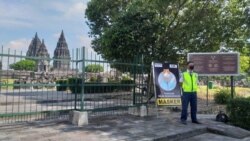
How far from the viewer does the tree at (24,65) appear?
7919 millimetres

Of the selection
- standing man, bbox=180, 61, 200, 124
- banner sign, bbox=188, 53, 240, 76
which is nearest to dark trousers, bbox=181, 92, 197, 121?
standing man, bbox=180, 61, 200, 124

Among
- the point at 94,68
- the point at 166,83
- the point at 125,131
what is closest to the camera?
the point at 125,131

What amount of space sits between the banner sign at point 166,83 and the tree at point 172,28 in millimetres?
5324

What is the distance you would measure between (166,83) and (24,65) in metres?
4.53

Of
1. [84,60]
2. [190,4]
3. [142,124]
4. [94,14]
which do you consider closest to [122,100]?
[142,124]

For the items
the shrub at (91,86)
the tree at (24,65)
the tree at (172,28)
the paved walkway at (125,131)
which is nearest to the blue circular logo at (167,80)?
the paved walkway at (125,131)

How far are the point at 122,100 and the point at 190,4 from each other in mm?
9943

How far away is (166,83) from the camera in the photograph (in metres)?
10.5

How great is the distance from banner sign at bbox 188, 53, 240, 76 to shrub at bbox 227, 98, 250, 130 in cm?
266

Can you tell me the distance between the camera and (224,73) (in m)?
13.0

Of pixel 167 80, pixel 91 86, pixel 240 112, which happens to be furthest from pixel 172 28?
pixel 91 86

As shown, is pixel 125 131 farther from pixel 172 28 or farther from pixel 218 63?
pixel 172 28

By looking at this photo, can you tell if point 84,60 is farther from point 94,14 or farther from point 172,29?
point 94,14

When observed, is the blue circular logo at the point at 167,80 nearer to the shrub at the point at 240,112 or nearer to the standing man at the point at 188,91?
the standing man at the point at 188,91
